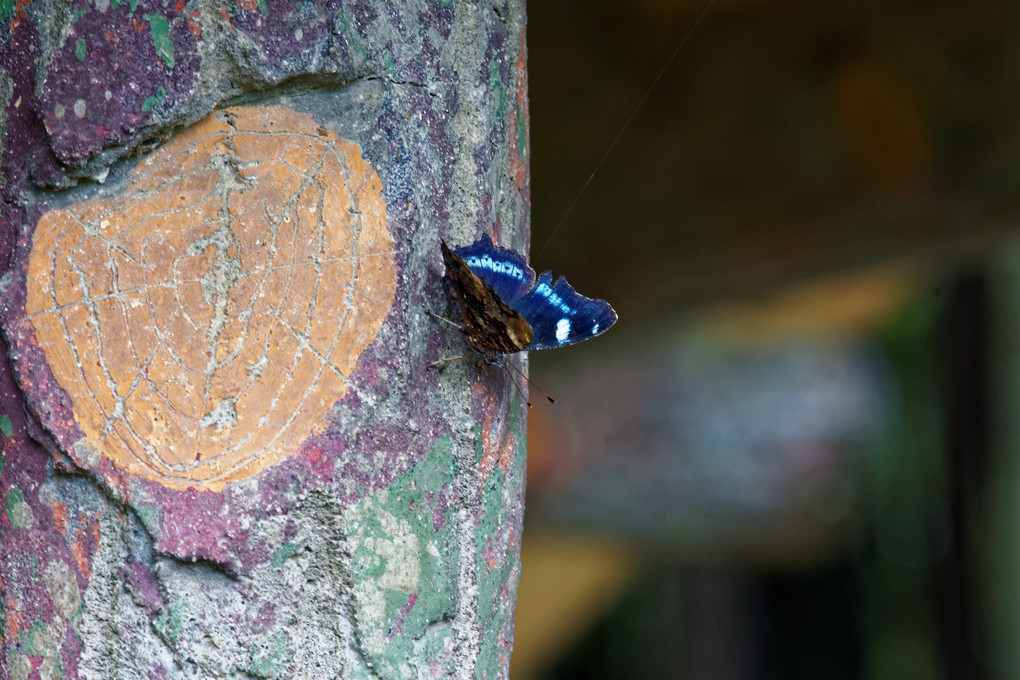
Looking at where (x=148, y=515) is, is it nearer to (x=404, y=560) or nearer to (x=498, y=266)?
(x=404, y=560)

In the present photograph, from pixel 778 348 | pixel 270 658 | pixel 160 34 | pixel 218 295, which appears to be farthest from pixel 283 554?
pixel 778 348

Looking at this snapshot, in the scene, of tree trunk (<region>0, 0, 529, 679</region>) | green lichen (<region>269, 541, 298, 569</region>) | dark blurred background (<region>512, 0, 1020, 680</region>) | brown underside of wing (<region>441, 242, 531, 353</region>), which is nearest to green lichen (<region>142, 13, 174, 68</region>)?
tree trunk (<region>0, 0, 529, 679</region>)

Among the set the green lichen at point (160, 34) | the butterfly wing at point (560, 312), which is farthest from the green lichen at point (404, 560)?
the green lichen at point (160, 34)

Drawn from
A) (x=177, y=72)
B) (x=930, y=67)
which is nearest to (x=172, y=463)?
(x=177, y=72)

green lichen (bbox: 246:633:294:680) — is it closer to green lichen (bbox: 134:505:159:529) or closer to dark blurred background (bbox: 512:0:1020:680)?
green lichen (bbox: 134:505:159:529)

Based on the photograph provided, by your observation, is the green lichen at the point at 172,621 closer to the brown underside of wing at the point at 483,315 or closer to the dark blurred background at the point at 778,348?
the brown underside of wing at the point at 483,315

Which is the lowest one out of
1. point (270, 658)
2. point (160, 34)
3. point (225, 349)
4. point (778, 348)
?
point (270, 658)

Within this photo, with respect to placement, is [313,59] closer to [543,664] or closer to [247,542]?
→ [247,542]
